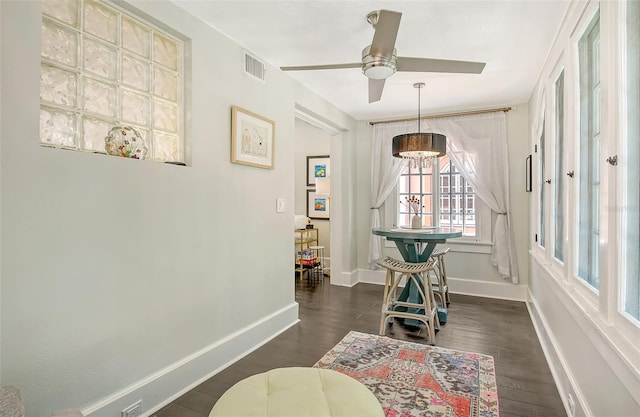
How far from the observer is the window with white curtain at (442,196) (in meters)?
4.59

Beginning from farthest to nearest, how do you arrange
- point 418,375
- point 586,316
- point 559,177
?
1. point 559,177
2. point 418,375
3. point 586,316

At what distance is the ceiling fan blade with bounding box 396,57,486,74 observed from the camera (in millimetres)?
2139

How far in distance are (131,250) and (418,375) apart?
200cm

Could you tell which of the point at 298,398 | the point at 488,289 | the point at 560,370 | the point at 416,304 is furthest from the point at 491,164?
the point at 298,398

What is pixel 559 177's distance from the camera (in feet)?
8.50

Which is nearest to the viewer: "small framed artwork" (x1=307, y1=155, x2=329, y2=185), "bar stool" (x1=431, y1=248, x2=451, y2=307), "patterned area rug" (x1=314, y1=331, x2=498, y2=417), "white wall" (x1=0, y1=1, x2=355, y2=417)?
"white wall" (x1=0, y1=1, x2=355, y2=417)

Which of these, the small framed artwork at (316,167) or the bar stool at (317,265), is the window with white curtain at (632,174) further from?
the small framed artwork at (316,167)

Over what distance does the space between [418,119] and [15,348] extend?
450 cm

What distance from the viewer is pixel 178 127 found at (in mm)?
2271

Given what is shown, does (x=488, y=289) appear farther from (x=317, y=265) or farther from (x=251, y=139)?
(x=251, y=139)

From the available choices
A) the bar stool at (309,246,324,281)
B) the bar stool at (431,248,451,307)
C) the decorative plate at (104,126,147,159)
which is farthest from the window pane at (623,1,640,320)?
the bar stool at (309,246,324,281)

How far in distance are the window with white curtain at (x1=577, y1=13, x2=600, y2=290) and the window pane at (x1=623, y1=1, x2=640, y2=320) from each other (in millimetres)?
480

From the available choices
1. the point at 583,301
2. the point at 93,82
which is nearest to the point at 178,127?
the point at 93,82

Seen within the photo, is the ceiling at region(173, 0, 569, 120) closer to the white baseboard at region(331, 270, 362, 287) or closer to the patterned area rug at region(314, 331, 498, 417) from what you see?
the patterned area rug at region(314, 331, 498, 417)
